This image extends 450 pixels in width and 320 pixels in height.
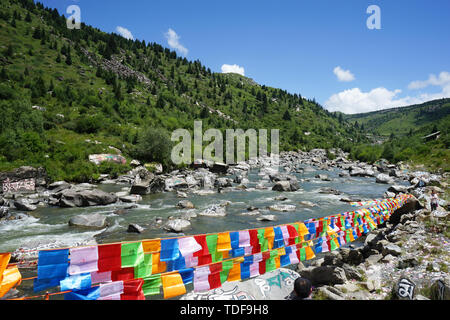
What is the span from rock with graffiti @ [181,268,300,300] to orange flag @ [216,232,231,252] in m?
1.02

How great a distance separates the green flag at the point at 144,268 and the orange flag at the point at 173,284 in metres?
0.36

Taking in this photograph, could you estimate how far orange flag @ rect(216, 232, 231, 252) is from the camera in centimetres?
630

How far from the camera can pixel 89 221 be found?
45.8 feet

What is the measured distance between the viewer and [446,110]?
19075 cm

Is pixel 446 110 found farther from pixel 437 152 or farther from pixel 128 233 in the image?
pixel 128 233

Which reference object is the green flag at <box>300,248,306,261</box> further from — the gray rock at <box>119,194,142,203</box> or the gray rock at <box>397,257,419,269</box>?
the gray rock at <box>119,194,142,203</box>

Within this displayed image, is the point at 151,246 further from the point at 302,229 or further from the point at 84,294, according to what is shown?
the point at 302,229

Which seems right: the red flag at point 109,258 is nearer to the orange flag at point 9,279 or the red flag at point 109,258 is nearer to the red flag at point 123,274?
the red flag at point 123,274

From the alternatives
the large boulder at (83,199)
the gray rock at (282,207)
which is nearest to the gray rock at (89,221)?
the large boulder at (83,199)

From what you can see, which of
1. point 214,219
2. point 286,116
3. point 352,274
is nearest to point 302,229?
point 352,274

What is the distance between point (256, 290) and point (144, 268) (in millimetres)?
3071

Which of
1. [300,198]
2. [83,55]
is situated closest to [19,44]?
[83,55]

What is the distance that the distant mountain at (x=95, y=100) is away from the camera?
29156 mm
